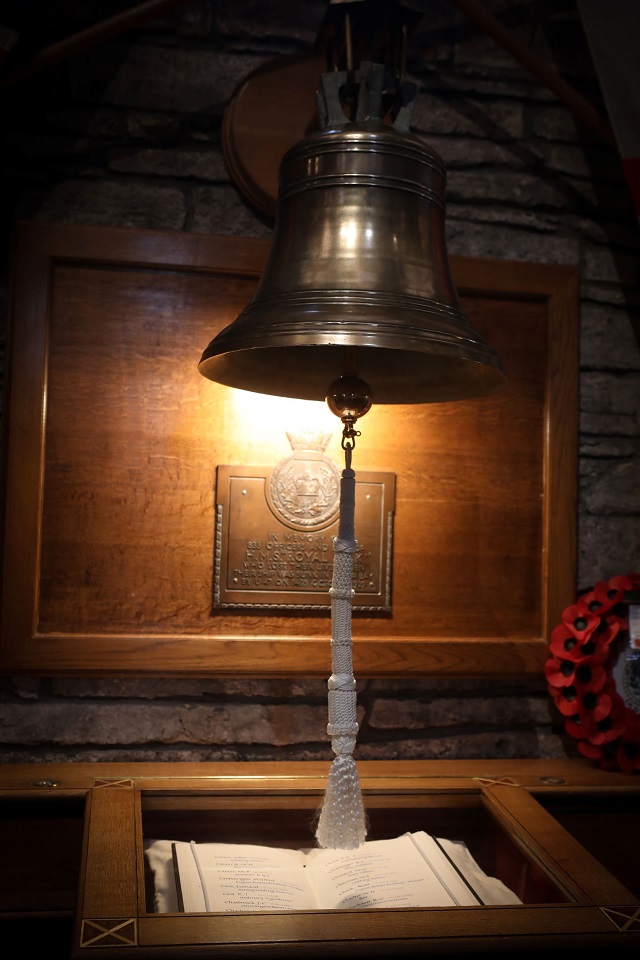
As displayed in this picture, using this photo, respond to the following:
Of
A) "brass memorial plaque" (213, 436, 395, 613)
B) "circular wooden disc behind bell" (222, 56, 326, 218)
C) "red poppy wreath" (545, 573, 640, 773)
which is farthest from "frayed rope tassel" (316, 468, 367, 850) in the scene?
"circular wooden disc behind bell" (222, 56, 326, 218)

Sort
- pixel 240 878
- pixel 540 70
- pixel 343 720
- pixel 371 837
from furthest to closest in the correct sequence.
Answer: pixel 540 70, pixel 371 837, pixel 343 720, pixel 240 878

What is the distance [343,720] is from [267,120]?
1.28m

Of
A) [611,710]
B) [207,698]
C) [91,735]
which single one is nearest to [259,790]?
[207,698]

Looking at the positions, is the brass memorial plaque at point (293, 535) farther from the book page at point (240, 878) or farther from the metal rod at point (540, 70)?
the metal rod at point (540, 70)

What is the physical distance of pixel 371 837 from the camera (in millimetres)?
1656

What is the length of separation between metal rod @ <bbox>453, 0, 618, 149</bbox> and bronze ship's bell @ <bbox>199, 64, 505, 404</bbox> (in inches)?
18.8

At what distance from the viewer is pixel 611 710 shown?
1882mm

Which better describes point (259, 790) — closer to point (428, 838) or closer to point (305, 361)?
point (428, 838)

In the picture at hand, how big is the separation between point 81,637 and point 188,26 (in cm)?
135

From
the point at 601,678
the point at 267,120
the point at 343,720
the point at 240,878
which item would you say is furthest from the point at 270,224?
the point at 240,878

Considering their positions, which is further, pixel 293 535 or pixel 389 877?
pixel 293 535

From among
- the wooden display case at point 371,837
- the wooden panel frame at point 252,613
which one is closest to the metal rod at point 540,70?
the wooden panel frame at point 252,613

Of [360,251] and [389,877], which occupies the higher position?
[360,251]

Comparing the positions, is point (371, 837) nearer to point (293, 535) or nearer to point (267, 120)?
point (293, 535)
